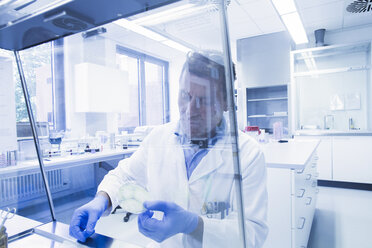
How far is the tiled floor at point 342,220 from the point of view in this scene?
2098 millimetres

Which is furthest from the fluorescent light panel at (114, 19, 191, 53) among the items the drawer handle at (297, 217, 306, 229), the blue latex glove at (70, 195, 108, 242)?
the drawer handle at (297, 217, 306, 229)

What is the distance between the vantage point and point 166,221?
0.61 metres

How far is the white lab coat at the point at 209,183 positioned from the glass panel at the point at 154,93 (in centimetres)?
8

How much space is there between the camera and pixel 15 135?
1.52m

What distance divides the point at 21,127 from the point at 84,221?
0.99 metres

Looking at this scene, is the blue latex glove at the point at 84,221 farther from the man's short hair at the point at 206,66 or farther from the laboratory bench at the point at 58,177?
the laboratory bench at the point at 58,177

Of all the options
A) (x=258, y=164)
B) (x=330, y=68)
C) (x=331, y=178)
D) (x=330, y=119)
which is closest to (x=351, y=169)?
(x=331, y=178)

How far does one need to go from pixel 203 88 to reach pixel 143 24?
29 cm

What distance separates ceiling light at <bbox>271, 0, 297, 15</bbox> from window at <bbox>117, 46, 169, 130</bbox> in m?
A: 2.65

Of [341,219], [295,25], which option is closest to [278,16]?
[295,25]

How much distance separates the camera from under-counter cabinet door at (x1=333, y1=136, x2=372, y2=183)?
138 inches

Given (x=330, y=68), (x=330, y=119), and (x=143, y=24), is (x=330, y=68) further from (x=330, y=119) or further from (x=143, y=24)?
(x=143, y=24)

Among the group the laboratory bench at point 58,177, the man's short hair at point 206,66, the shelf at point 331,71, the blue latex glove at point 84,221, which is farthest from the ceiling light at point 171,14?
the shelf at point 331,71

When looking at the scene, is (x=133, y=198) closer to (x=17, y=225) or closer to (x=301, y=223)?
(x=17, y=225)
